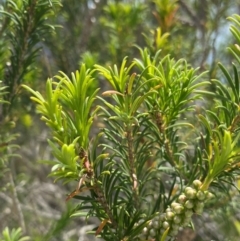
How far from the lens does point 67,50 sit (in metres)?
1.75

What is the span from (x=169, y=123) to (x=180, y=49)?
844 millimetres

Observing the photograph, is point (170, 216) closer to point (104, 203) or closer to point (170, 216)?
point (170, 216)

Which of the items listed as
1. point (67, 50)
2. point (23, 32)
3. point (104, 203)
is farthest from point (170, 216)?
point (67, 50)

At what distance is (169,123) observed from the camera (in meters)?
0.83

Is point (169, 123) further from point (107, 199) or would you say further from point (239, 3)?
point (239, 3)

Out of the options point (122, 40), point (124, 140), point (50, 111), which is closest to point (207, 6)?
point (122, 40)

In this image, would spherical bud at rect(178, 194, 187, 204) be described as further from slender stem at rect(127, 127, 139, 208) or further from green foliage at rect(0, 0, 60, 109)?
green foliage at rect(0, 0, 60, 109)

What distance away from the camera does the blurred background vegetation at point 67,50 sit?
103cm

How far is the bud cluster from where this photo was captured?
0.72 metres

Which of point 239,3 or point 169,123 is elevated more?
point 239,3

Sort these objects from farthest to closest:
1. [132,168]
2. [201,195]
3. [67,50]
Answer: [67,50], [132,168], [201,195]

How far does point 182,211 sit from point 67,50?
113 centimetres

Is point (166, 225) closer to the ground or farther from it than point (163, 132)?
closer to the ground

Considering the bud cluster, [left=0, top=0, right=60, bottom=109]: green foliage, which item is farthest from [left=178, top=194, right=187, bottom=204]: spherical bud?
[left=0, top=0, right=60, bottom=109]: green foliage
